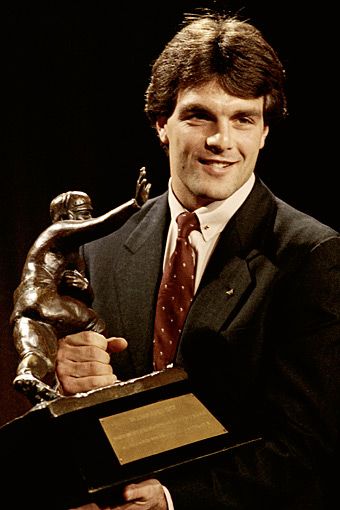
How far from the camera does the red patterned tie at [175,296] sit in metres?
1.86

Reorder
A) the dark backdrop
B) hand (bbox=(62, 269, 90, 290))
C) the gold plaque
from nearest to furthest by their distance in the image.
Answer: the gold plaque → hand (bbox=(62, 269, 90, 290)) → the dark backdrop

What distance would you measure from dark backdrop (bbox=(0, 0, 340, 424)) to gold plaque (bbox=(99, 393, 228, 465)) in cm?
125

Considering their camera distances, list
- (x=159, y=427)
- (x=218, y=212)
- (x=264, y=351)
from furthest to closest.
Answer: (x=218, y=212)
(x=264, y=351)
(x=159, y=427)

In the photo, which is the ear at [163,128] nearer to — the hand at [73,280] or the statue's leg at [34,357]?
the hand at [73,280]

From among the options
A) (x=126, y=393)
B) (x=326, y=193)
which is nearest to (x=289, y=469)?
(x=126, y=393)

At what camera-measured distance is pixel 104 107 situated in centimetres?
258

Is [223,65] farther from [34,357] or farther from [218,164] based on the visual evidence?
[34,357]

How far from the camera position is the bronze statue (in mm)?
1463

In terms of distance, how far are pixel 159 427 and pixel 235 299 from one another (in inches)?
17.9

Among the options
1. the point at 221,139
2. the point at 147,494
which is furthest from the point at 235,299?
the point at 147,494

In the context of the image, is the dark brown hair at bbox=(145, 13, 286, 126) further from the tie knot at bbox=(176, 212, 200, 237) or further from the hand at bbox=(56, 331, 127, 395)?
the hand at bbox=(56, 331, 127, 395)

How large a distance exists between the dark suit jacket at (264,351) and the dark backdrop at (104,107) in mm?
680

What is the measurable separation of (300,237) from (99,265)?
57 cm

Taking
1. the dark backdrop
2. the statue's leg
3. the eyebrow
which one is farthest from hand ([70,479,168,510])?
the dark backdrop
